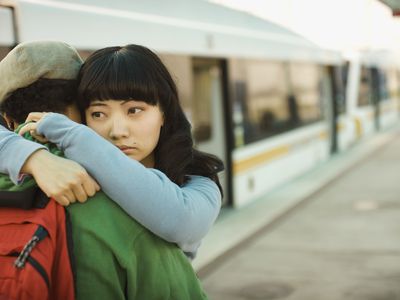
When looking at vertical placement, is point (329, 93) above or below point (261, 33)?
below

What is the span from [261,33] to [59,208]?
27.2 feet

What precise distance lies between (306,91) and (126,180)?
1088cm

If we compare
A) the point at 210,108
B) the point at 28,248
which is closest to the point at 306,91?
the point at 210,108

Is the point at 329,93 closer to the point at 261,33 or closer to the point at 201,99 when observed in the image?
the point at 261,33

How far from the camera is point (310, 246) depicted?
6250 mm

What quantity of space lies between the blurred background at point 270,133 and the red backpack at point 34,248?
2939 millimetres

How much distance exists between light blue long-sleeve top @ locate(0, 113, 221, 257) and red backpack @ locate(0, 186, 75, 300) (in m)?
0.07

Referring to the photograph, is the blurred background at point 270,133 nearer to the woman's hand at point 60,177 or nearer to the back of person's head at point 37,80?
the back of person's head at point 37,80

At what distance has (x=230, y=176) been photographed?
25.6 ft

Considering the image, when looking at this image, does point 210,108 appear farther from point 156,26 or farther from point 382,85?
point 382,85

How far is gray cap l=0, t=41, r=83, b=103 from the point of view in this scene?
1.21 meters

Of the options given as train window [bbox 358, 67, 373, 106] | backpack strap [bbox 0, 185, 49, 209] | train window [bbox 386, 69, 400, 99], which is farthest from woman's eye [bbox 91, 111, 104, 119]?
train window [bbox 386, 69, 400, 99]

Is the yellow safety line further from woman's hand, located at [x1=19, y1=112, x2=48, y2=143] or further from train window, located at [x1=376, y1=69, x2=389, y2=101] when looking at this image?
train window, located at [x1=376, y1=69, x2=389, y2=101]

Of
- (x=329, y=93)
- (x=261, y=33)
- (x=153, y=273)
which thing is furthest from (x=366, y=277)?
(x=329, y=93)
